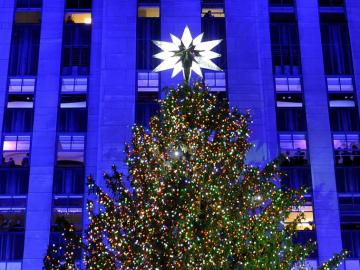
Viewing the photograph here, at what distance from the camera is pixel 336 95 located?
33.5m

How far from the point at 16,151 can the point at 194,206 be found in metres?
17.6

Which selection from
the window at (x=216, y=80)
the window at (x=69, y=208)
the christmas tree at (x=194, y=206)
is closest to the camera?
the christmas tree at (x=194, y=206)

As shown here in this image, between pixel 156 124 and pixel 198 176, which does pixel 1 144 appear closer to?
pixel 156 124

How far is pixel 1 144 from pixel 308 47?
816 inches

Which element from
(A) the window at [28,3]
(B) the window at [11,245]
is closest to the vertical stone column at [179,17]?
(A) the window at [28,3]

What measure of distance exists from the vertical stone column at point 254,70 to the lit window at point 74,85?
934 centimetres

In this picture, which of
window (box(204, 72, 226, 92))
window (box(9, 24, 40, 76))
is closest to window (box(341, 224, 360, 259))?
window (box(204, 72, 226, 92))

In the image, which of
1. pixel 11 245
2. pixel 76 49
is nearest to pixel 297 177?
pixel 76 49

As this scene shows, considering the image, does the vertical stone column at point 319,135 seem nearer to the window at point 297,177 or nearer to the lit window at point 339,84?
the window at point 297,177

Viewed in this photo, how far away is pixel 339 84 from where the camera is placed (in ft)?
111

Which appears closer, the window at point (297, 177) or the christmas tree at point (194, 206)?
the christmas tree at point (194, 206)

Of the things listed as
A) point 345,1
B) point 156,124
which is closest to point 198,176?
point 156,124

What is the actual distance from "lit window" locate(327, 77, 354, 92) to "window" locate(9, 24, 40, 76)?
1924cm

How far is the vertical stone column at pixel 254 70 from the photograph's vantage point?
105 ft
